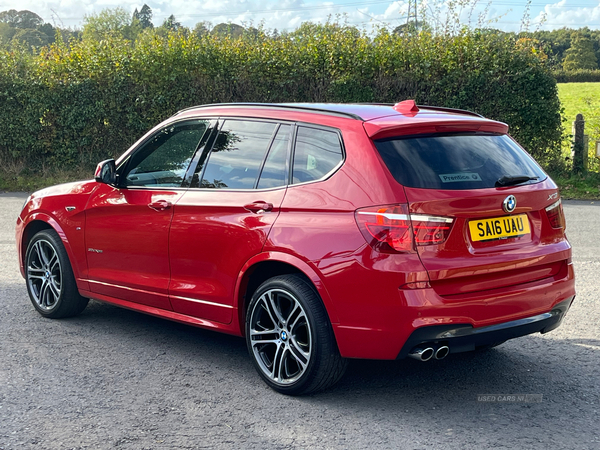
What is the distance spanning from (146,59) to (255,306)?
13210mm

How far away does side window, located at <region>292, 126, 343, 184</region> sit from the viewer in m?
4.26

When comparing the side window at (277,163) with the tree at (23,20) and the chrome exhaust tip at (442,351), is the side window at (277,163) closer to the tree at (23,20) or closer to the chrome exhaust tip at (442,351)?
the chrome exhaust tip at (442,351)

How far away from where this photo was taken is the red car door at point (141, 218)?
16.9 ft

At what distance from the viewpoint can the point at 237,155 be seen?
4.83 m

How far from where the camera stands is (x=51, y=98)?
16.8 metres

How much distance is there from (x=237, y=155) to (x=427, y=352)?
6.22 feet

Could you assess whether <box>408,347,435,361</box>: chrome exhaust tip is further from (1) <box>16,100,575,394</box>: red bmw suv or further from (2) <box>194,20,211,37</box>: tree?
(2) <box>194,20,211,37</box>: tree

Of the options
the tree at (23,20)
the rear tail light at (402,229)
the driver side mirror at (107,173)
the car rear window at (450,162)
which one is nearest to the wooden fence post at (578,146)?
the car rear window at (450,162)

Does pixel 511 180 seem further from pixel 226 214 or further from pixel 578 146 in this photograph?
pixel 578 146

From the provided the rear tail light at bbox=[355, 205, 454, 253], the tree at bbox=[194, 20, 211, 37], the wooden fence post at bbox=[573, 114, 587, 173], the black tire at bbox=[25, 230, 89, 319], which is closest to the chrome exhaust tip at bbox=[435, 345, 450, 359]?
the rear tail light at bbox=[355, 205, 454, 253]

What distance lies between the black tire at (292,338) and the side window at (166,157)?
1261 mm

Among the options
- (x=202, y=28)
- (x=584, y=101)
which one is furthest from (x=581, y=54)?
(x=202, y=28)

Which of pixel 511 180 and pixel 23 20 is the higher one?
pixel 23 20

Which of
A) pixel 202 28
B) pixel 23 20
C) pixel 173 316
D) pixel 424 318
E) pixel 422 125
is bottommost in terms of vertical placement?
pixel 173 316
